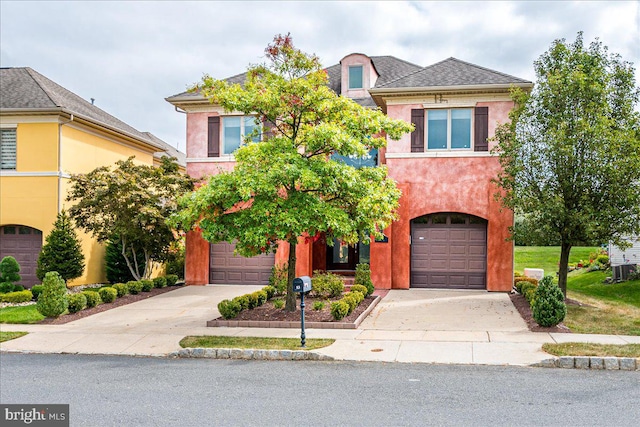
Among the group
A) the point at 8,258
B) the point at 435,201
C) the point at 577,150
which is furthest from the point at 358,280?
the point at 8,258

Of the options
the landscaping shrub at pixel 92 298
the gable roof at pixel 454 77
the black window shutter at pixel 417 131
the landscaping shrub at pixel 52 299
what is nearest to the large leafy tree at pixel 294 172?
the landscaping shrub at pixel 52 299

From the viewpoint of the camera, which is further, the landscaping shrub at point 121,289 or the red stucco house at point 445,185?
the red stucco house at point 445,185

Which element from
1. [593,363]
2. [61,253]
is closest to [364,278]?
[593,363]

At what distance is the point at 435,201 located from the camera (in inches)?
792

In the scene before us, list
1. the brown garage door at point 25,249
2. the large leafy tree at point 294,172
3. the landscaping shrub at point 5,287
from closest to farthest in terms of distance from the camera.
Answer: the large leafy tree at point 294,172 < the landscaping shrub at point 5,287 < the brown garage door at point 25,249

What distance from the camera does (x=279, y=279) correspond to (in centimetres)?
1833

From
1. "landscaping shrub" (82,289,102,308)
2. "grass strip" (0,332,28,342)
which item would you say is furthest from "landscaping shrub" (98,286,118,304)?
"grass strip" (0,332,28,342)

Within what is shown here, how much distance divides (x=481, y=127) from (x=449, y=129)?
1.05 m

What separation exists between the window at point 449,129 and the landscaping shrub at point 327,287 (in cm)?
607

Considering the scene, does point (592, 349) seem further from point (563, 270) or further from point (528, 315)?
point (563, 270)

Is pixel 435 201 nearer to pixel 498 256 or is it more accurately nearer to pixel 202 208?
pixel 498 256

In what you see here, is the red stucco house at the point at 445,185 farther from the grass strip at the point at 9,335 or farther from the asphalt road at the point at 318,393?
the asphalt road at the point at 318,393

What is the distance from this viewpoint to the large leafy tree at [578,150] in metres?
14.8

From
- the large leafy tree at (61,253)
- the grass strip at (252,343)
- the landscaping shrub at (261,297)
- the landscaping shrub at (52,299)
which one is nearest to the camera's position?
the grass strip at (252,343)
